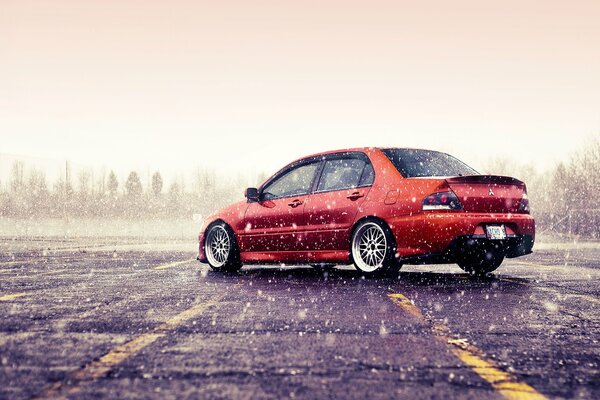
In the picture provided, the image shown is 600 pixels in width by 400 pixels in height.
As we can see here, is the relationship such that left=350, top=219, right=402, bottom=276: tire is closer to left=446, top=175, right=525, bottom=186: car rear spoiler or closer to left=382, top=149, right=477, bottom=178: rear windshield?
left=382, top=149, right=477, bottom=178: rear windshield

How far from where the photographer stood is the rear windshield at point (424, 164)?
8.43 meters

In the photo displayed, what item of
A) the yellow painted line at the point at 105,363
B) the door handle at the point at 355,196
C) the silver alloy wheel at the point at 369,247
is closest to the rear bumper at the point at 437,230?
the silver alloy wheel at the point at 369,247

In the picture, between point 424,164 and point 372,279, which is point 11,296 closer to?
point 372,279

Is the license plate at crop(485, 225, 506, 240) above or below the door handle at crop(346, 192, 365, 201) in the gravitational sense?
below

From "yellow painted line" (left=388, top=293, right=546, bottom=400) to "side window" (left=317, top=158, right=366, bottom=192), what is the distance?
4194 mm

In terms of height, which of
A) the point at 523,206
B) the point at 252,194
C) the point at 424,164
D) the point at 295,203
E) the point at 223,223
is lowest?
the point at 223,223

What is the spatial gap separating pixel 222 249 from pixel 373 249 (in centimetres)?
280

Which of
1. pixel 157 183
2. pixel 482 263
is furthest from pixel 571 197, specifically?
pixel 157 183

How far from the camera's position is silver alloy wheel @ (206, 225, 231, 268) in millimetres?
10031

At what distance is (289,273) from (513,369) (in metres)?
6.50

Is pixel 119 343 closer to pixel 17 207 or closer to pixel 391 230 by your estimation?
pixel 391 230

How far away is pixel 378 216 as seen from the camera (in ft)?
26.7

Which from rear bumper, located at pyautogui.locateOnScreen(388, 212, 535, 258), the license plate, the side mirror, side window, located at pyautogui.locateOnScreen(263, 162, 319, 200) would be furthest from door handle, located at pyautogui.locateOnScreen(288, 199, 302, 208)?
the license plate

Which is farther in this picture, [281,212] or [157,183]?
[157,183]
